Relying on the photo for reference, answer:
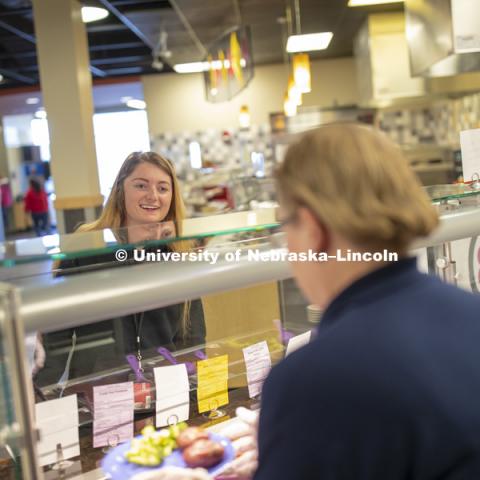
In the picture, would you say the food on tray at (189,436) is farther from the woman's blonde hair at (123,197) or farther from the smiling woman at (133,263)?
the woman's blonde hair at (123,197)

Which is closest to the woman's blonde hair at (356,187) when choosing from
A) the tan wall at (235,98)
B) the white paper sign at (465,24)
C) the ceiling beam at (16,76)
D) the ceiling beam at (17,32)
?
the white paper sign at (465,24)

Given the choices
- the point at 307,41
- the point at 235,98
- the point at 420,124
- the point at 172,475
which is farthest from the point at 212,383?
the point at 235,98

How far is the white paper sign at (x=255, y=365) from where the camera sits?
1683mm

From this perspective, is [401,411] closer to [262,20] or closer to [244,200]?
[244,200]

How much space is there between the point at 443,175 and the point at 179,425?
804cm

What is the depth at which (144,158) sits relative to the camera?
8.77 feet

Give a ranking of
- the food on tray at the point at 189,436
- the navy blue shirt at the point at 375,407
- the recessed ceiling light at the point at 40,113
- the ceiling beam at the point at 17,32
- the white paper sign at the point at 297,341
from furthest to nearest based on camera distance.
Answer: the recessed ceiling light at the point at 40,113 < the ceiling beam at the point at 17,32 < the white paper sign at the point at 297,341 < the food on tray at the point at 189,436 < the navy blue shirt at the point at 375,407

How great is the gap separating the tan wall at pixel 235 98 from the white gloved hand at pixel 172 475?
38.0ft

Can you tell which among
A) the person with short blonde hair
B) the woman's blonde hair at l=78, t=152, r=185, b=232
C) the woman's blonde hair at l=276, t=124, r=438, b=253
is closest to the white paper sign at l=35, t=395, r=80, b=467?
the person with short blonde hair

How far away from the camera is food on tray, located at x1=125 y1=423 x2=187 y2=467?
132 centimetres

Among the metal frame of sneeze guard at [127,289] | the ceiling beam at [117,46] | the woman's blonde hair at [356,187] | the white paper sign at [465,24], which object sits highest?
the ceiling beam at [117,46]

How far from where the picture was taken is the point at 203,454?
4.39ft

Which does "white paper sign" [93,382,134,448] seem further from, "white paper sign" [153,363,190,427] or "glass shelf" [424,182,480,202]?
"glass shelf" [424,182,480,202]

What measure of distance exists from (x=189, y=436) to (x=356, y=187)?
770mm
